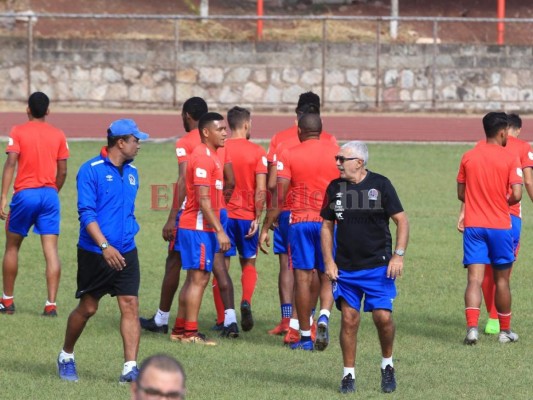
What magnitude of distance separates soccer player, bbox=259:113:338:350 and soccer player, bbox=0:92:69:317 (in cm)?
246

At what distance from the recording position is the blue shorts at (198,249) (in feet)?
35.0

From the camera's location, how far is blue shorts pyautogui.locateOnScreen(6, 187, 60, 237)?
1201 centimetres

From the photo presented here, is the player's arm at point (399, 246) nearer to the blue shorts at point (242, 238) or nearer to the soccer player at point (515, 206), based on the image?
the soccer player at point (515, 206)

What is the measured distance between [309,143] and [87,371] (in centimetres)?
275

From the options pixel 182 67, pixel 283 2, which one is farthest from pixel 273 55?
pixel 283 2

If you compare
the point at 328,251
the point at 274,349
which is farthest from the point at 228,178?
the point at 328,251

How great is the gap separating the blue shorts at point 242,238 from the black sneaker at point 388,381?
10.1ft

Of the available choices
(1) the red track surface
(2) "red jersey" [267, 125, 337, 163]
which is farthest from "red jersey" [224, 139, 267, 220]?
(1) the red track surface

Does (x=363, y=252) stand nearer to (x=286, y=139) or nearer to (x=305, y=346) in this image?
(x=305, y=346)

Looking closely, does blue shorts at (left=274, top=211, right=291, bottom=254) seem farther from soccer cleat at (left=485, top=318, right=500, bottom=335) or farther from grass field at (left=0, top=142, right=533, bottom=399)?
soccer cleat at (left=485, top=318, right=500, bottom=335)

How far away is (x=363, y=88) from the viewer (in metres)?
33.6

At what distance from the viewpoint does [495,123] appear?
426 inches

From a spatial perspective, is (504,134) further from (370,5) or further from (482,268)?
(370,5)

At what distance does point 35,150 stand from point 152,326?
2.04 meters
